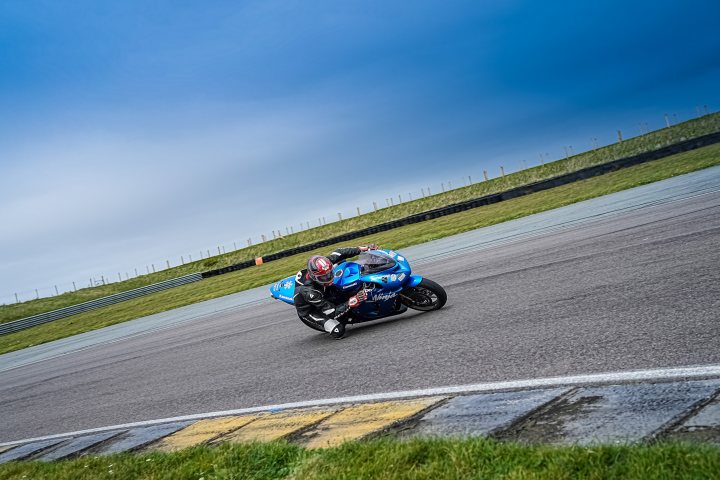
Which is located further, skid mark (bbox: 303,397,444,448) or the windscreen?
the windscreen

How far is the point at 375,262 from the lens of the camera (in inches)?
344

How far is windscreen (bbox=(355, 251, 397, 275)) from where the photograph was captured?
8656 mm

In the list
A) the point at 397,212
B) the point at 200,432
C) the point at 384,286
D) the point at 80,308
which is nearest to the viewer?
the point at 200,432

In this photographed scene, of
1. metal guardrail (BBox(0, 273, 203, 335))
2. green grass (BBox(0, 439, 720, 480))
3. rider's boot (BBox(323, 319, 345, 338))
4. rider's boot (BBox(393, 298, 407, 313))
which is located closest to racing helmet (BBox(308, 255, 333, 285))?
rider's boot (BBox(323, 319, 345, 338))

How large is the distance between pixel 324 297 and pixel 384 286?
0.96m

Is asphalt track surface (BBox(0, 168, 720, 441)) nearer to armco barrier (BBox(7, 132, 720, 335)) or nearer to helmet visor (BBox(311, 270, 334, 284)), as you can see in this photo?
helmet visor (BBox(311, 270, 334, 284))

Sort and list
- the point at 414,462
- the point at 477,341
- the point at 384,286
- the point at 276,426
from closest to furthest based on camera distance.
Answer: the point at 414,462
the point at 276,426
the point at 477,341
the point at 384,286

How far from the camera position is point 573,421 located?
136 inches

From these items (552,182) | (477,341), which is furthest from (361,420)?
(552,182)

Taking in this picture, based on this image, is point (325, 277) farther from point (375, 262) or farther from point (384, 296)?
point (384, 296)

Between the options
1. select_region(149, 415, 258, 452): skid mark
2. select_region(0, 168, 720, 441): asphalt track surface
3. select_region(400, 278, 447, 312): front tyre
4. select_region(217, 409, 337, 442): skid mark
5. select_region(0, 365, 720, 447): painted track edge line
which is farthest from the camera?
select_region(400, 278, 447, 312): front tyre

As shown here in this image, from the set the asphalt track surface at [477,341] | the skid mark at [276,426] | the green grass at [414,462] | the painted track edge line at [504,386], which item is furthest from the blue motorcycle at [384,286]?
the green grass at [414,462]

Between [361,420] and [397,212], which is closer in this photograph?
[361,420]

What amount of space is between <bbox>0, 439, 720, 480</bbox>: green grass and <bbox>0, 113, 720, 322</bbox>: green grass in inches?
1876
